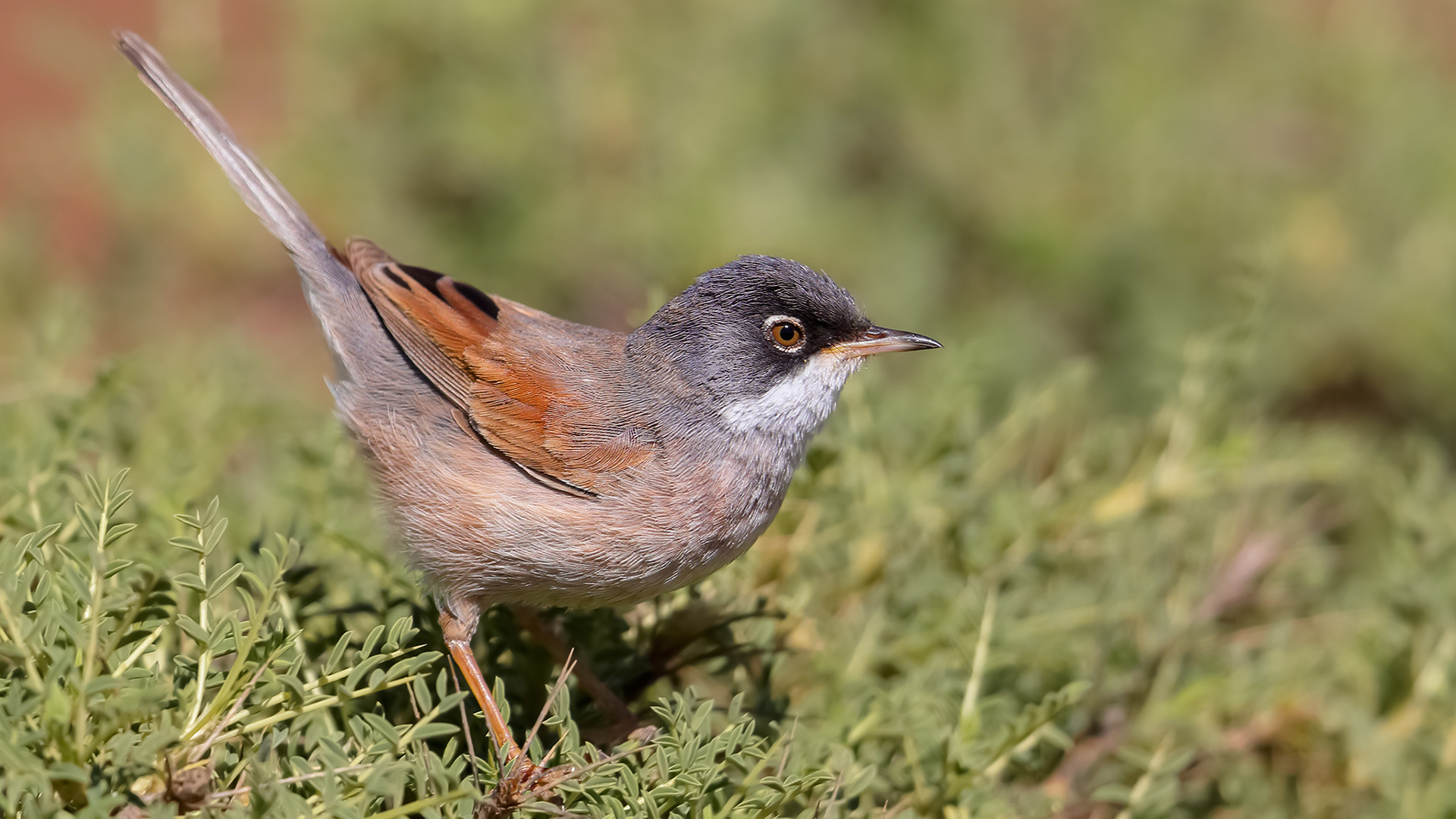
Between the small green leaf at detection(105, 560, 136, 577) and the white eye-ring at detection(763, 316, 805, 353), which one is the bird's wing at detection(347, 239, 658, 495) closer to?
the white eye-ring at detection(763, 316, 805, 353)

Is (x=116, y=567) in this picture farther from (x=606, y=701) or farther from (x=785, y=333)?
(x=785, y=333)

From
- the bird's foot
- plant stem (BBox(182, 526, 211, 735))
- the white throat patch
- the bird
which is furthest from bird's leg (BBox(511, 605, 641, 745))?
plant stem (BBox(182, 526, 211, 735))

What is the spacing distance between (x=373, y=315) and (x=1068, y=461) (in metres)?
2.08

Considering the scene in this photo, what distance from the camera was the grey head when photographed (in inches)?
125

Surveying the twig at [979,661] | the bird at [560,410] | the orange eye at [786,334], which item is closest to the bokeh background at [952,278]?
the twig at [979,661]

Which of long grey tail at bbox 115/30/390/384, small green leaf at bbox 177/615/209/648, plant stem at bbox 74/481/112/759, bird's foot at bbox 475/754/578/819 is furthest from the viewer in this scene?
long grey tail at bbox 115/30/390/384

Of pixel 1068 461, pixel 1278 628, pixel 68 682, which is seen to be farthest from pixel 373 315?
pixel 1278 628

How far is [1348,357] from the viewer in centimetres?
630

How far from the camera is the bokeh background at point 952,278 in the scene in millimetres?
3465

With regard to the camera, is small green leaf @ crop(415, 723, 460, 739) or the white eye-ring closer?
small green leaf @ crop(415, 723, 460, 739)

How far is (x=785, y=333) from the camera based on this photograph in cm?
322

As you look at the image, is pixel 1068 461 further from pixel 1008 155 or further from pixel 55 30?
pixel 55 30

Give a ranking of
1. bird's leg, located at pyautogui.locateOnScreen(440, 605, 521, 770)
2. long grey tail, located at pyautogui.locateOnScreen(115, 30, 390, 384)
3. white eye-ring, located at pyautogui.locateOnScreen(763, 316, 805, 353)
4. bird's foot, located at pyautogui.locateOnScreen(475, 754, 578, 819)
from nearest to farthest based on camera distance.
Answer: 1. bird's foot, located at pyautogui.locateOnScreen(475, 754, 578, 819)
2. bird's leg, located at pyautogui.locateOnScreen(440, 605, 521, 770)
3. white eye-ring, located at pyautogui.locateOnScreen(763, 316, 805, 353)
4. long grey tail, located at pyautogui.locateOnScreen(115, 30, 390, 384)

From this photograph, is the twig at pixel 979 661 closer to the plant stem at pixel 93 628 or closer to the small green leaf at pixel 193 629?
the small green leaf at pixel 193 629
